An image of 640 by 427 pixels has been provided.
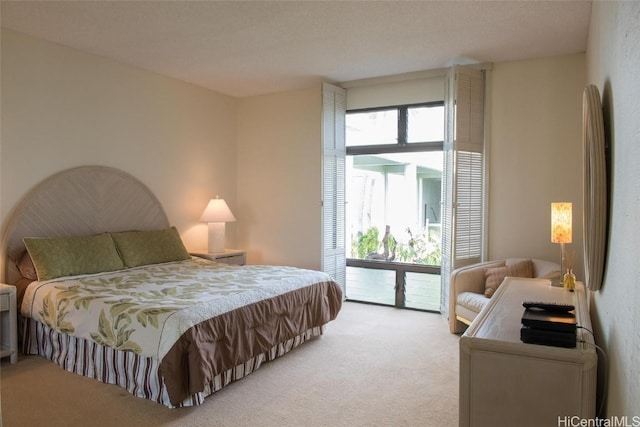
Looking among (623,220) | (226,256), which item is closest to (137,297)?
(226,256)

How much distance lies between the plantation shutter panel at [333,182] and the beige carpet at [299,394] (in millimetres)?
1585

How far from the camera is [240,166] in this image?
6059 millimetres

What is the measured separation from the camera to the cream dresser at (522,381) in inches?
63.3

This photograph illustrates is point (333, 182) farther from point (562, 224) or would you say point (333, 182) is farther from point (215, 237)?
point (562, 224)

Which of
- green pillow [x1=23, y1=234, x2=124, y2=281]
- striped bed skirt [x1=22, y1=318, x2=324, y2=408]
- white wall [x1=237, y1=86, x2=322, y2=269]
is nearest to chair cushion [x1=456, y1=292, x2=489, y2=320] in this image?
striped bed skirt [x1=22, y1=318, x2=324, y2=408]

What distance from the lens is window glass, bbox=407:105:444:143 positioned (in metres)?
4.96

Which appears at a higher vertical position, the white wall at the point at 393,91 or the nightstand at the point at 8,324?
the white wall at the point at 393,91

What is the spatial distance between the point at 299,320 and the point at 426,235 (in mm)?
2274

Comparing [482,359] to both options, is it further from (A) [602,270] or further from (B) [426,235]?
(B) [426,235]

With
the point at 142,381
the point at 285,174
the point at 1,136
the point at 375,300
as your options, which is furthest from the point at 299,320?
the point at 1,136

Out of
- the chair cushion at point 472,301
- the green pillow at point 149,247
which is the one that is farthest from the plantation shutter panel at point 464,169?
the green pillow at point 149,247

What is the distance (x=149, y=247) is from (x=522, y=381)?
3771mm

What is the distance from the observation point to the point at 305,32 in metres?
3.70

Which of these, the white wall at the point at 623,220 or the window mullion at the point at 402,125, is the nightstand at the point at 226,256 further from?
the white wall at the point at 623,220
